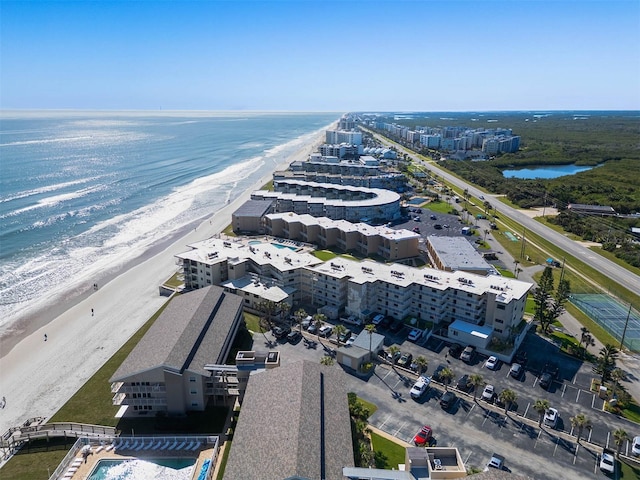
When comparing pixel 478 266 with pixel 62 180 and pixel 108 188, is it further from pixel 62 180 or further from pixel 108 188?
pixel 62 180

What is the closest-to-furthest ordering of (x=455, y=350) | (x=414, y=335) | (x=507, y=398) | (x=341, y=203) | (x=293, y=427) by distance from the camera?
(x=293, y=427)
(x=507, y=398)
(x=455, y=350)
(x=414, y=335)
(x=341, y=203)

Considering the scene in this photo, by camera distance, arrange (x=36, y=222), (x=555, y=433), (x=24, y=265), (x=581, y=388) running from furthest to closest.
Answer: (x=36, y=222), (x=24, y=265), (x=581, y=388), (x=555, y=433)

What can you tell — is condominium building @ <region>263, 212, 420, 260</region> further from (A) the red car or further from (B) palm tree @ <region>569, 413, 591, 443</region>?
(B) palm tree @ <region>569, 413, 591, 443</region>

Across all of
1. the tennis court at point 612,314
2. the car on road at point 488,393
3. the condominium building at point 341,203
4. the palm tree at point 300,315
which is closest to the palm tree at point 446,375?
the car on road at point 488,393

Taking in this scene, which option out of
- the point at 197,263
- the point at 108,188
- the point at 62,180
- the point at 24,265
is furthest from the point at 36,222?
the point at 197,263

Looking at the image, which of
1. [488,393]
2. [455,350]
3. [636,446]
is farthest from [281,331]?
[636,446]

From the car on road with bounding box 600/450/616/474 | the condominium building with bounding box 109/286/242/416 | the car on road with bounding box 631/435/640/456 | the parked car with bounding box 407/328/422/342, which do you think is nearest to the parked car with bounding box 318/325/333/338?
the parked car with bounding box 407/328/422/342

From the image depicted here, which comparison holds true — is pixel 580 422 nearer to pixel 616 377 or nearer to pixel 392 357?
pixel 616 377
